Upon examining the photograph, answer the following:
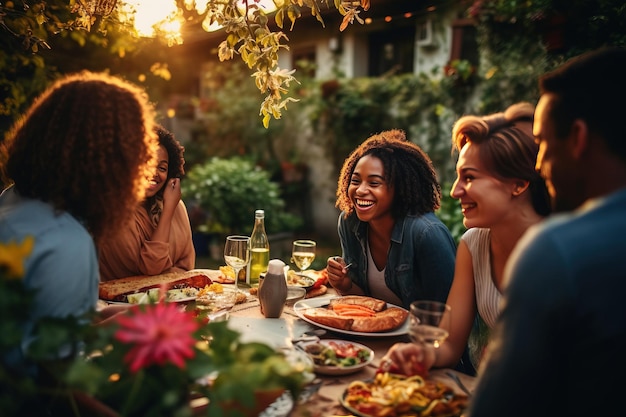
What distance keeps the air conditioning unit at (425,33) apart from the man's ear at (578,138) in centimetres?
805

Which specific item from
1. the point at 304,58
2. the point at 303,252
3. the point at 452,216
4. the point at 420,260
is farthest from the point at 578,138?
the point at 304,58

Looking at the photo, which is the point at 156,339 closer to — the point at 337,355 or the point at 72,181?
the point at 72,181

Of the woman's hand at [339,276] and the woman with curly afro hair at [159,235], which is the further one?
the woman with curly afro hair at [159,235]

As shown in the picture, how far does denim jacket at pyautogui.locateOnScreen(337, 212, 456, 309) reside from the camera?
2986 mm

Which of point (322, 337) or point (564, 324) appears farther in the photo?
point (322, 337)

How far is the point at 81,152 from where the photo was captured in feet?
5.57

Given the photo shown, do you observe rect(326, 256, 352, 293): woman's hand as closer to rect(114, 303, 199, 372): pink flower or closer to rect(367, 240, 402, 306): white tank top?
rect(367, 240, 402, 306): white tank top

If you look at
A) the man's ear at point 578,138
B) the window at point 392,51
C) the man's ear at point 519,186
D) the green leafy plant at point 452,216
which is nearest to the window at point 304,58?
the window at point 392,51

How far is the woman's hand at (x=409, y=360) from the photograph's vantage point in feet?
6.21

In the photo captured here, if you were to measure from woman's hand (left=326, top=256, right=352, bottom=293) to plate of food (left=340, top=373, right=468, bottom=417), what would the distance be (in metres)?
1.17

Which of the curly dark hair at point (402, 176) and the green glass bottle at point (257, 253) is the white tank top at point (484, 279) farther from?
the green glass bottle at point (257, 253)

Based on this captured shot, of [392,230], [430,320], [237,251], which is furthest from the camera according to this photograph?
[392,230]

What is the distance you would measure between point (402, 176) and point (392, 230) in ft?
1.17

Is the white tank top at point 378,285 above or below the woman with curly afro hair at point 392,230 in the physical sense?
below
